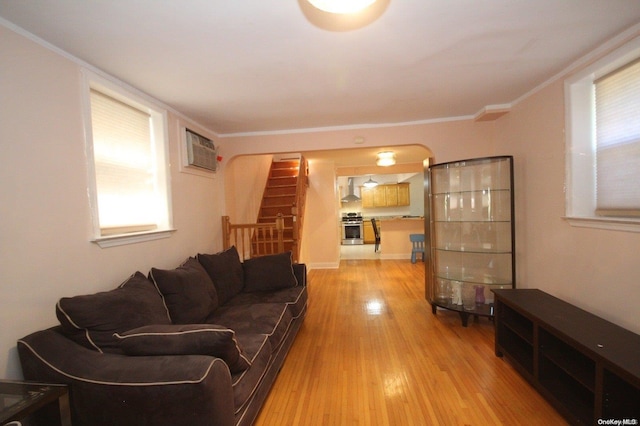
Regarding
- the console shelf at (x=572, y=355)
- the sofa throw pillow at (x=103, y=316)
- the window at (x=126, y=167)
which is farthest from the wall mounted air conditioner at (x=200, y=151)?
the console shelf at (x=572, y=355)

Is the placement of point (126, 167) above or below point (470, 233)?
above

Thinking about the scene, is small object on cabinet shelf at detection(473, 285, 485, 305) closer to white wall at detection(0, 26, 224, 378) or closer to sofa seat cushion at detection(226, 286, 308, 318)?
sofa seat cushion at detection(226, 286, 308, 318)

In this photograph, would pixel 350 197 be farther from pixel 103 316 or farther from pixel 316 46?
pixel 103 316

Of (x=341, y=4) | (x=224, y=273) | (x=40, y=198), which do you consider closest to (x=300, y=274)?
(x=224, y=273)

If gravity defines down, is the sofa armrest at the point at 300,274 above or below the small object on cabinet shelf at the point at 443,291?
above

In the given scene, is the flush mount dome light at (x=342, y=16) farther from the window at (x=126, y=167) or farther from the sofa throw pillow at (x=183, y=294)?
the sofa throw pillow at (x=183, y=294)

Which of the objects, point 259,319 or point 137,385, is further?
point 259,319

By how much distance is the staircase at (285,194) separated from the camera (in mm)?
4863

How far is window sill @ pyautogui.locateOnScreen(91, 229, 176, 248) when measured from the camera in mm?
1913

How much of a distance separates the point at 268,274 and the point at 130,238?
4.50 feet

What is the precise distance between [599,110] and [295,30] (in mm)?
2330

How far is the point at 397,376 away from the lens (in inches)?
84.5

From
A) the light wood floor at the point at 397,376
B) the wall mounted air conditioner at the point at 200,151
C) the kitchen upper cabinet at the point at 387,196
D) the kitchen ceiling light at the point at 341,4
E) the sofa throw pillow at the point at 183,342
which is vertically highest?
the kitchen ceiling light at the point at 341,4

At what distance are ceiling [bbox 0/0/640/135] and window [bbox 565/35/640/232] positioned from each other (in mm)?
230
